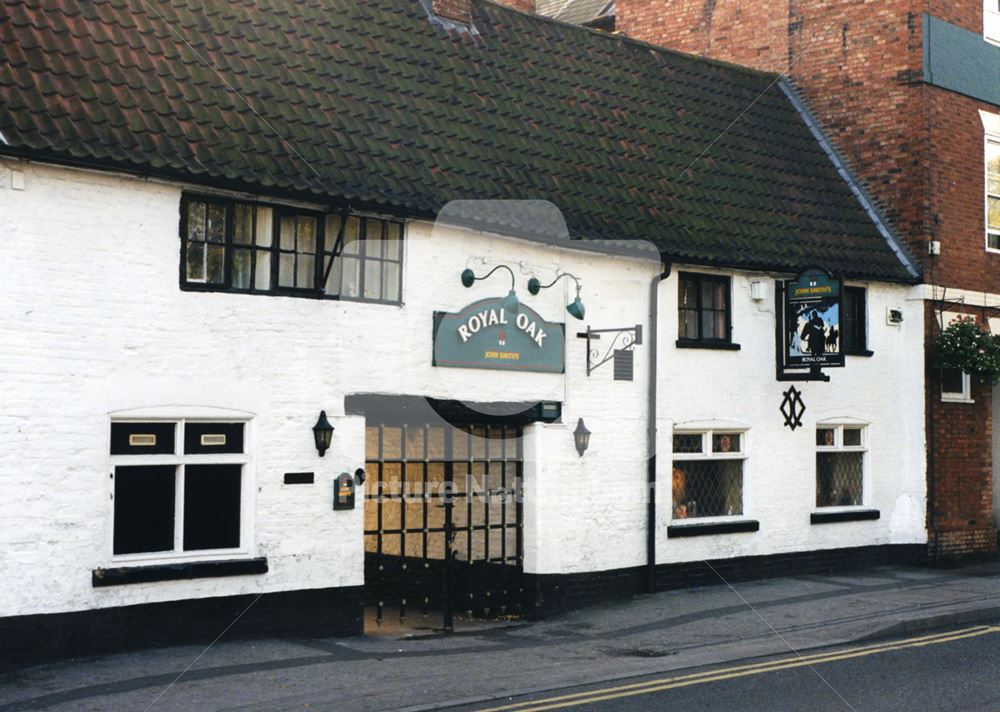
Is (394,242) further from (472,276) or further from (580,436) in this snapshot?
(580,436)

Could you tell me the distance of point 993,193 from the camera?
892 inches

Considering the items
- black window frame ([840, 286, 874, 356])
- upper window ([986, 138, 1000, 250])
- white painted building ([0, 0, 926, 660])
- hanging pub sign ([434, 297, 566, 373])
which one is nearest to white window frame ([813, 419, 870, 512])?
white painted building ([0, 0, 926, 660])

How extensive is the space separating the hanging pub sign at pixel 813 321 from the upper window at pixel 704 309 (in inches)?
41.2

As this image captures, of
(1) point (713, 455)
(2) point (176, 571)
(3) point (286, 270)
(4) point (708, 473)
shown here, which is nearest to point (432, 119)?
(3) point (286, 270)

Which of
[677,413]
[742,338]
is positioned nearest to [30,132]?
[677,413]

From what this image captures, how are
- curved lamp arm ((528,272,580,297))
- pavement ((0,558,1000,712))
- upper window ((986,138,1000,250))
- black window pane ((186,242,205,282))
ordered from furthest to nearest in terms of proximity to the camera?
upper window ((986,138,1000,250)) < curved lamp arm ((528,272,580,297)) < black window pane ((186,242,205,282)) < pavement ((0,558,1000,712))

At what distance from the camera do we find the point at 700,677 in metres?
11.9

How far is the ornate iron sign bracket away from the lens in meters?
Answer: 16.6

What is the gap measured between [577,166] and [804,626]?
22.8 feet

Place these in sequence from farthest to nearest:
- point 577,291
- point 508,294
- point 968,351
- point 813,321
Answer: point 968,351 < point 813,321 < point 577,291 < point 508,294

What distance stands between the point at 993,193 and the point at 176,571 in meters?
16.8

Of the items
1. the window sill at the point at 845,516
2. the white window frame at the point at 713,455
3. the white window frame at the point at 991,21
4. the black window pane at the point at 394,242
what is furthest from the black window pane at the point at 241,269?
the white window frame at the point at 991,21

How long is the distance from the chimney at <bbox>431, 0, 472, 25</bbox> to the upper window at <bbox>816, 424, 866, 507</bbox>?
855 cm

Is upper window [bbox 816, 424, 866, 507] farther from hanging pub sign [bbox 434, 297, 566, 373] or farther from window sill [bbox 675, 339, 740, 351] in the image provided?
hanging pub sign [bbox 434, 297, 566, 373]
